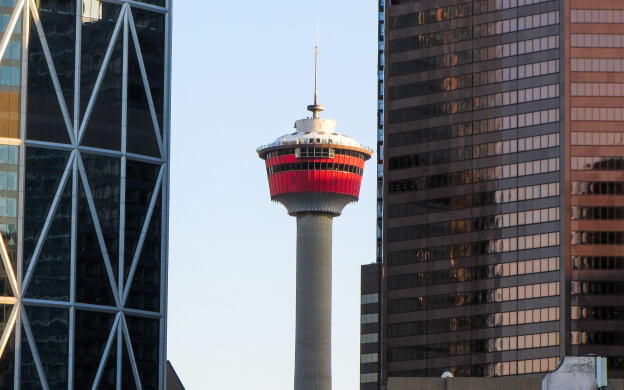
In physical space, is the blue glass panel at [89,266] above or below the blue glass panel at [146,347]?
above

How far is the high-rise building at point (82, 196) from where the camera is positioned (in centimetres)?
16088

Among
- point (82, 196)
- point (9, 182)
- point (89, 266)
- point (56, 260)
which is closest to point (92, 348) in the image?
point (89, 266)

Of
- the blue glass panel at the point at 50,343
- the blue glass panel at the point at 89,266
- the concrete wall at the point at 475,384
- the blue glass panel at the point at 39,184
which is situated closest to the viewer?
the concrete wall at the point at 475,384

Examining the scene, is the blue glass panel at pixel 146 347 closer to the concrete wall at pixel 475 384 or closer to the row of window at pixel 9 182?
the row of window at pixel 9 182

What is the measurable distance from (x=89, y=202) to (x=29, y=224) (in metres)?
6.25

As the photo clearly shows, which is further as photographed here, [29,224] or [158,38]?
[158,38]

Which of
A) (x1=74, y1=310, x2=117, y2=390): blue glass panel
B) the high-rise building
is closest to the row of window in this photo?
the high-rise building

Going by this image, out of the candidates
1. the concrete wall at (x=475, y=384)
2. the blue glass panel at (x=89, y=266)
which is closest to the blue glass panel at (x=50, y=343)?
the blue glass panel at (x=89, y=266)

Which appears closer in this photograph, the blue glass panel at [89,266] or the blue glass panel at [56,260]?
the blue glass panel at [56,260]

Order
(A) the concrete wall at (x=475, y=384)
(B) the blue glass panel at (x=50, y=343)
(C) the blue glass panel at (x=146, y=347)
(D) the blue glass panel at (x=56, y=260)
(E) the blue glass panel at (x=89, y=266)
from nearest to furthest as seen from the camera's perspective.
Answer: (A) the concrete wall at (x=475, y=384) → (B) the blue glass panel at (x=50, y=343) → (D) the blue glass panel at (x=56, y=260) → (E) the blue glass panel at (x=89, y=266) → (C) the blue glass panel at (x=146, y=347)

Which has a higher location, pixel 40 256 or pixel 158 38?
pixel 158 38

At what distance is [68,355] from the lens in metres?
160

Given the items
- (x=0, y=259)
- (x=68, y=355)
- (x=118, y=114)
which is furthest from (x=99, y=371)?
(x=118, y=114)

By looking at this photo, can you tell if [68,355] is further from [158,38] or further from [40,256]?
[158,38]
